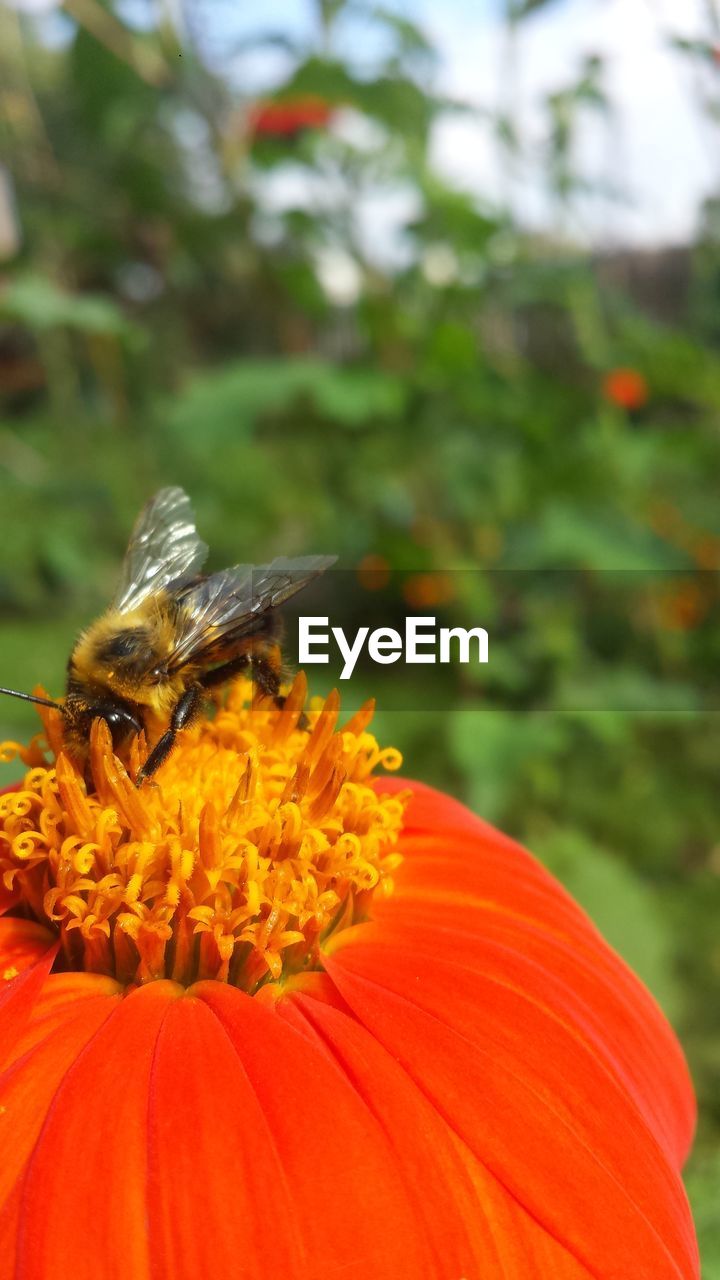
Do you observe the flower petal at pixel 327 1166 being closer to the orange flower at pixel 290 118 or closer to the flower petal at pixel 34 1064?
the flower petal at pixel 34 1064

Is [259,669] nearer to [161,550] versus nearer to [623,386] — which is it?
[161,550]

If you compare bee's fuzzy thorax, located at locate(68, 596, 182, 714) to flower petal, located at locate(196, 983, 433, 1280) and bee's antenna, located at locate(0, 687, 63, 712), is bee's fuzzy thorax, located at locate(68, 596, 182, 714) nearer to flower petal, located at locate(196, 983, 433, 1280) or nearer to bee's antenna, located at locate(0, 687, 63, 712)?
bee's antenna, located at locate(0, 687, 63, 712)

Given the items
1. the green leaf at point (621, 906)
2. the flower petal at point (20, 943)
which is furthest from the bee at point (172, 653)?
the green leaf at point (621, 906)

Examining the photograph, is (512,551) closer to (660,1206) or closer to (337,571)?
(337,571)

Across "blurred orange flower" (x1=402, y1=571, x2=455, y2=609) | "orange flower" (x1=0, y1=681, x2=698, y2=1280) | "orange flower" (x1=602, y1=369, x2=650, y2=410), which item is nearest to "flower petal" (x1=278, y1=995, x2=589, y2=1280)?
"orange flower" (x1=0, y1=681, x2=698, y2=1280)

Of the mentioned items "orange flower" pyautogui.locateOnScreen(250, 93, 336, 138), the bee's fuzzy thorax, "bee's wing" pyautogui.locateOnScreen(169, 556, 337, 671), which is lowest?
the bee's fuzzy thorax

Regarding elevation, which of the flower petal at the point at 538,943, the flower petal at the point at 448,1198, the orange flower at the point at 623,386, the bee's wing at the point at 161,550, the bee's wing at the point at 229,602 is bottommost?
the flower petal at the point at 448,1198
